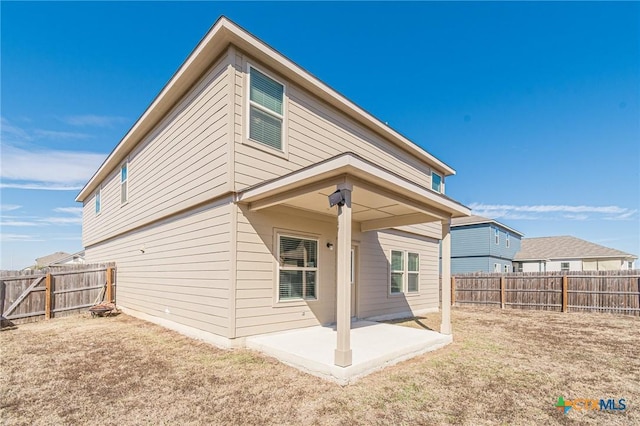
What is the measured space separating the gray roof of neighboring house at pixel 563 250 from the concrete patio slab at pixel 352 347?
2340 centimetres

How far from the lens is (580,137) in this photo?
13.2 m

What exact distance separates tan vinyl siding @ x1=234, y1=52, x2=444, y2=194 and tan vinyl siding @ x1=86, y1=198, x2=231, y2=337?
902 mm

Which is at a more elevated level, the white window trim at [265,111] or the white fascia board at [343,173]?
the white window trim at [265,111]

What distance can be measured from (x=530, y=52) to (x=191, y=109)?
10.4 meters

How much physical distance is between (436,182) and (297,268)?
8.23m

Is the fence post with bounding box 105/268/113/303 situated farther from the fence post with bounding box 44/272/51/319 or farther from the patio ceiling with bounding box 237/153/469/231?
the patio ceiling with bounding box 237/153/469/231

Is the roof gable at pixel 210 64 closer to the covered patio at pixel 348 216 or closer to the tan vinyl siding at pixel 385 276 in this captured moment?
the covered patio at pixel 348 216

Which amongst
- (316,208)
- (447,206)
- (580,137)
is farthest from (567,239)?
(316,208)

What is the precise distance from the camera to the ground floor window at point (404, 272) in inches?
392

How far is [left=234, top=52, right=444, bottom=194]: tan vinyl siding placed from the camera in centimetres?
592

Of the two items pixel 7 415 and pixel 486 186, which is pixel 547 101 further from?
pixel 7 415

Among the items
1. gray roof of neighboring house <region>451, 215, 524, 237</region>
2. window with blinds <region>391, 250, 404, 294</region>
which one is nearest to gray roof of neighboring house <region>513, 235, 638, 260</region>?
gray roof of neighboring house <region>451, 215, 524, 237</region>

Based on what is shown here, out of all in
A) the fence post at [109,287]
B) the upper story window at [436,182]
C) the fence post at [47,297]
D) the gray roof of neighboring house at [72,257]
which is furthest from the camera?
the gray roof of neighboring house at [72,257]

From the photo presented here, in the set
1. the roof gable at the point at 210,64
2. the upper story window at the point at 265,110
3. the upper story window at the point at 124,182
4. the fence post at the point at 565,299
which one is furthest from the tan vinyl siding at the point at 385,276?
the upper story window at the point at 124,182
